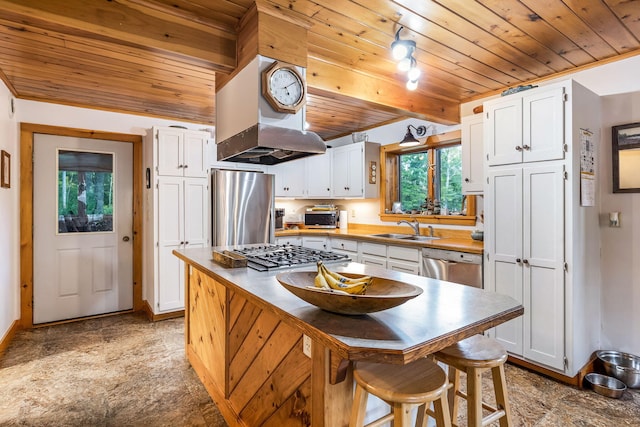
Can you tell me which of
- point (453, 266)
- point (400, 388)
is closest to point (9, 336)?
point (400, 388)

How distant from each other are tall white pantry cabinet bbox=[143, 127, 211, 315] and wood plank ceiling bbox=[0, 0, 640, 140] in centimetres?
50

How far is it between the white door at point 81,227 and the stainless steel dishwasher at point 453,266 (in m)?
3.39

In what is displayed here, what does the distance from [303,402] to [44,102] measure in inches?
158

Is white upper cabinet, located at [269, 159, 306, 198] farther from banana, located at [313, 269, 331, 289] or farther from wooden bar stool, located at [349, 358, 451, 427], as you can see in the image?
wooden bar stool, located at [349, 358, 451, 427]

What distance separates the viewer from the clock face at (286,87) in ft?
6.60

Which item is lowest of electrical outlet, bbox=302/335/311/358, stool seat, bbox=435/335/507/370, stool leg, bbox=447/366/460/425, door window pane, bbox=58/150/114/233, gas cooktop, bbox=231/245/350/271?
stool leg, bbox=447/366/460/425

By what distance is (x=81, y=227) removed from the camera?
12.4 feet

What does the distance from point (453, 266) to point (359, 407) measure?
2.19 metres

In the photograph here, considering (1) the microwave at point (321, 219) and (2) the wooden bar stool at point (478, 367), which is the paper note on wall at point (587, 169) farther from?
(1) the microwave at point (321, 219)

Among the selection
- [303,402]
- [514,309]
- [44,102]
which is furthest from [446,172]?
[44,102]

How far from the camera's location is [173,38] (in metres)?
1.94

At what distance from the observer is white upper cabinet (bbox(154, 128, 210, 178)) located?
145 inches

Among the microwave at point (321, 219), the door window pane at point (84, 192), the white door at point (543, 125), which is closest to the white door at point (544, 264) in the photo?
the white door at point (543, 125)

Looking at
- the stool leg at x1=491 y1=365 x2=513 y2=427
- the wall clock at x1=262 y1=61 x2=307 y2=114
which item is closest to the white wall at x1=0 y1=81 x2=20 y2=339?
the wall clock at x1=262 y1=61 x2=307 y2=114
